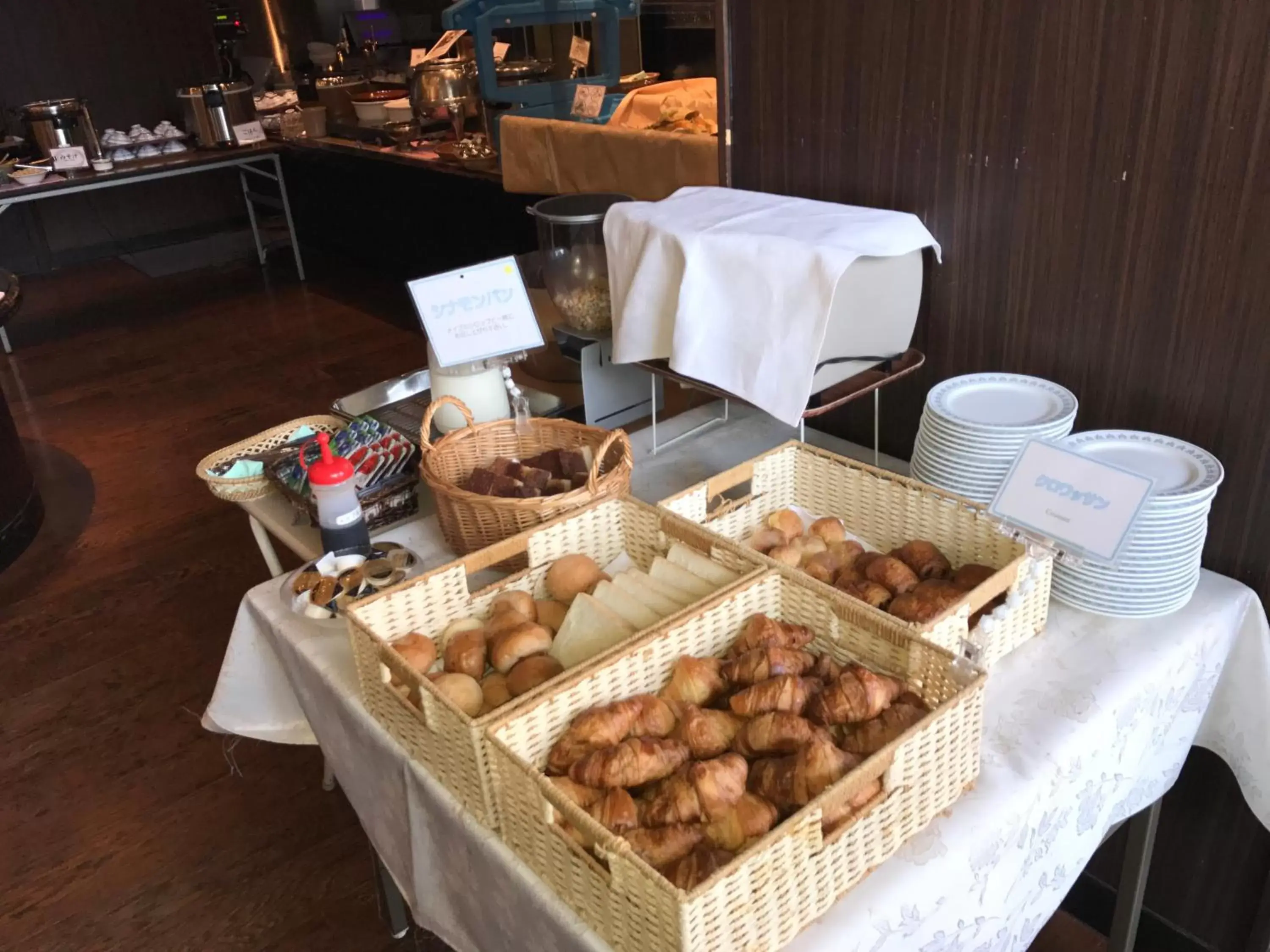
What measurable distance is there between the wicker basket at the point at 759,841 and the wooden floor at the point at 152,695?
79cm

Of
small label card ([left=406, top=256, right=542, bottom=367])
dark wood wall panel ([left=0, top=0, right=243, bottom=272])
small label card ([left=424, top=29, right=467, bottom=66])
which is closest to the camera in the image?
small label card ([left=406, top=256, right=542, bottom=367])

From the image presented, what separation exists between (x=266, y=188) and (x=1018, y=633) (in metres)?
5.31

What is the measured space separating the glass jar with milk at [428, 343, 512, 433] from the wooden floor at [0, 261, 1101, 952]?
73 cm

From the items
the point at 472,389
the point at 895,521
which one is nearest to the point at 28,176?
the point at 472,389

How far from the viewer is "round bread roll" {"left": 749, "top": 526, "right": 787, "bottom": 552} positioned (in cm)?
104

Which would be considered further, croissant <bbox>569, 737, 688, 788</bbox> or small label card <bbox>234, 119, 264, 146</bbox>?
small label card <bbox>234, 119, 264, 146</bbox>

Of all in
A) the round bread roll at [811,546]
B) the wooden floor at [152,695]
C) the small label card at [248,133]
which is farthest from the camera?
the small label card at [248,133]

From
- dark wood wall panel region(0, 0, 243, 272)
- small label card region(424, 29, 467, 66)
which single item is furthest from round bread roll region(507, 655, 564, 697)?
dark wood wall panel region(0, 0, 243, 272)

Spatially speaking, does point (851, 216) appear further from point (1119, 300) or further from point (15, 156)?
point (15, 156)

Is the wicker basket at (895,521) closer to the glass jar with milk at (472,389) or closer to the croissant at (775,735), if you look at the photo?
the croissant at (775,735)

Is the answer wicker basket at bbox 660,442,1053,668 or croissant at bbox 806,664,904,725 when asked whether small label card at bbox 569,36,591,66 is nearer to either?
wicker basket at bbox 660,442,1053,668

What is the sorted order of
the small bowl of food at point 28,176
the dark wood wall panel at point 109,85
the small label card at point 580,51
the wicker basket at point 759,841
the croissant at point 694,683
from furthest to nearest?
the dark wood wall panel at point 109,85 < the small bowl of food at point 28,176 < the small label card at point 580,51 < the croissant at point 694,683 < the wicker basket at point 759,841

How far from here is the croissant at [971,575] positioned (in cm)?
95

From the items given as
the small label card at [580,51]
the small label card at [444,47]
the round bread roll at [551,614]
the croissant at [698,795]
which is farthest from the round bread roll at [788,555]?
the small label card at [444,47]
